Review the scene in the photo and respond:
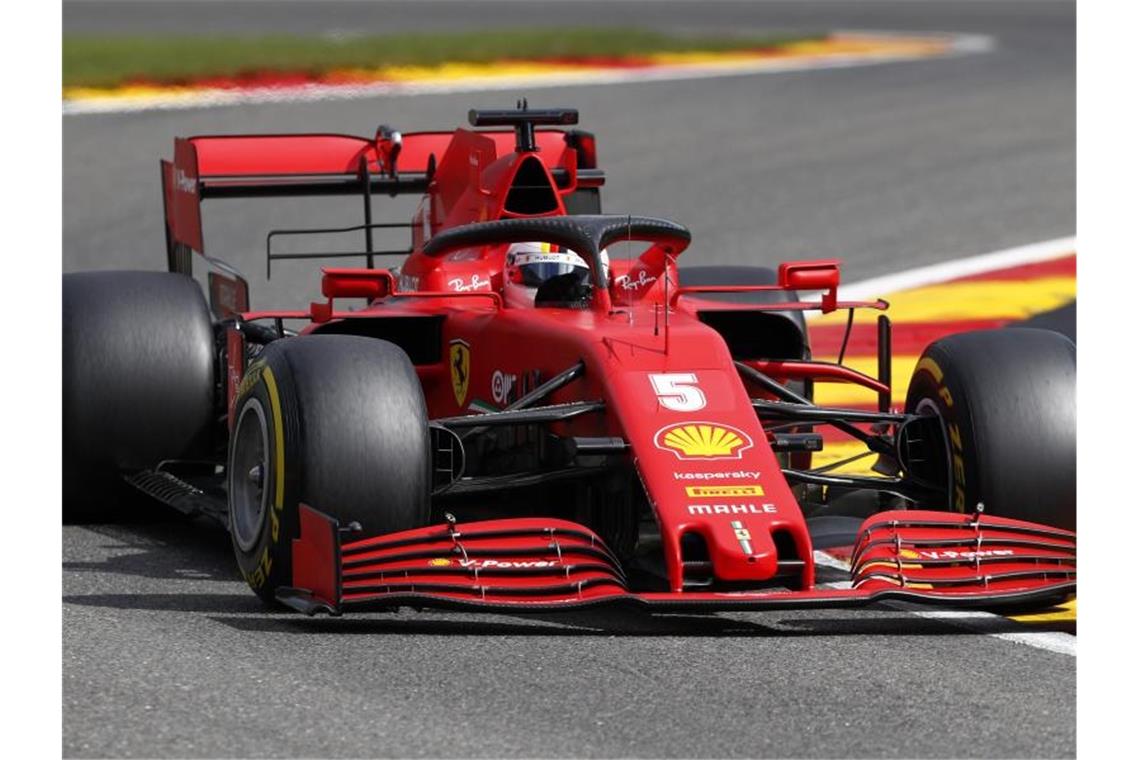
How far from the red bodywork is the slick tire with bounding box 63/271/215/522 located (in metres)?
0.23

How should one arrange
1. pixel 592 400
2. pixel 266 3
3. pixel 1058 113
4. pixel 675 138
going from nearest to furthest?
pixel 592 400
pixel 675 138
pixel 1058 113
pixel 266 3

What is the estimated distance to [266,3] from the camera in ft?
130

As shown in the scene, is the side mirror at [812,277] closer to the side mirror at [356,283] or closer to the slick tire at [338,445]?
the side mirror at [356,283]

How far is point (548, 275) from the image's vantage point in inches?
309

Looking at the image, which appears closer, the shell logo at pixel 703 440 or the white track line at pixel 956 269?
the shell logo at pixel 703 440

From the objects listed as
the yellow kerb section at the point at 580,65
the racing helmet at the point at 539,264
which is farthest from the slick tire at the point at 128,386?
the yellow kerb section at the point at 580,65

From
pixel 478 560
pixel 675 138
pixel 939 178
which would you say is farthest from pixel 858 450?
pixel 675 138

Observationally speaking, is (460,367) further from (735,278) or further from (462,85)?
(462,85)

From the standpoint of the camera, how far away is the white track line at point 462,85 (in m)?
20.4

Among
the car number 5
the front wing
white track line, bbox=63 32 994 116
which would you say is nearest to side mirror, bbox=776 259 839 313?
the car number 5

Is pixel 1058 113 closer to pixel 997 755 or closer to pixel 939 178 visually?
pixel 939 178

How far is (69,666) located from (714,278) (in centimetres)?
446

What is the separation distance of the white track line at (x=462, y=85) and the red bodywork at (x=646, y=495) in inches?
493

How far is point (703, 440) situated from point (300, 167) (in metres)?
3.93
